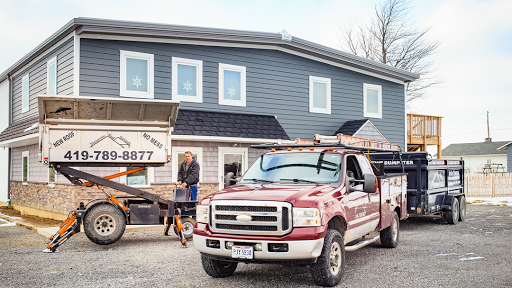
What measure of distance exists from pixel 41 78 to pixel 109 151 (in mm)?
8699

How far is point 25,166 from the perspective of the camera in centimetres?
1819

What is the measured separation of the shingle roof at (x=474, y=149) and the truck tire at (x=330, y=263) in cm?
5895

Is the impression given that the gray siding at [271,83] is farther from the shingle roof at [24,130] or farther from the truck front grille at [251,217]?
the truck front grille at [251,217]

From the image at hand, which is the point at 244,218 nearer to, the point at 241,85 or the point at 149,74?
the point at 149,74

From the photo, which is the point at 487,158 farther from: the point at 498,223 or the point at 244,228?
the point at 244,228

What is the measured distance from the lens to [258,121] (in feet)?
52.7

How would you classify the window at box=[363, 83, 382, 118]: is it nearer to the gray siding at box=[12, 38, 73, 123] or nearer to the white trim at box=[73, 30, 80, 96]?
the white trim at box=[73, 30, 80, 96]

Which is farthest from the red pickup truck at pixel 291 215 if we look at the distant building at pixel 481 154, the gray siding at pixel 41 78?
the distant building at pixel 481 154

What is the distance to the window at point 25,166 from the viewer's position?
17859 mm

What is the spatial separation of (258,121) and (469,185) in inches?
614

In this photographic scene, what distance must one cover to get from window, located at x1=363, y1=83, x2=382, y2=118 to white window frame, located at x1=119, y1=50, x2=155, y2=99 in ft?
31.3

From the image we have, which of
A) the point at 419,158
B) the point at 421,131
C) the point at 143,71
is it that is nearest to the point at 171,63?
the point at 143,71

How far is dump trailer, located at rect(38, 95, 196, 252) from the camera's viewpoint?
9.18 meters

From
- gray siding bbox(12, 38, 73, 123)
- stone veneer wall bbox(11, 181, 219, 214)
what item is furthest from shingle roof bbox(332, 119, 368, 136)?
gray siding bbox(12, 38, 73, 123)
